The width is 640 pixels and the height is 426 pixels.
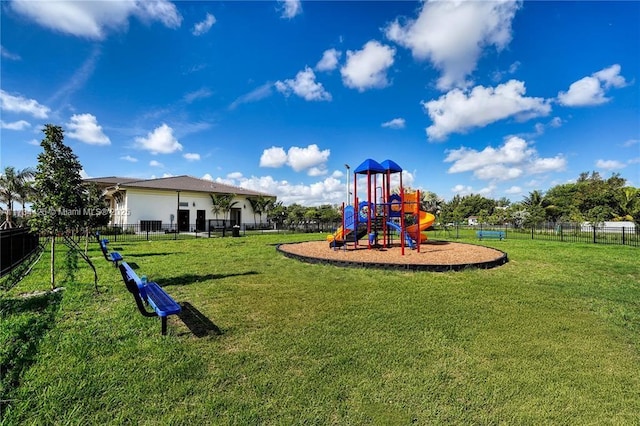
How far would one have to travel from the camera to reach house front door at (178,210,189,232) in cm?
3155

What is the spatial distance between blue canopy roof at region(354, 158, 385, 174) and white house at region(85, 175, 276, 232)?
16429 millimetres

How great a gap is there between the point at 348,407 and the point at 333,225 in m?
28.8

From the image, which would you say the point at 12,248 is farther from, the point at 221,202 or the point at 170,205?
the point at 221,202

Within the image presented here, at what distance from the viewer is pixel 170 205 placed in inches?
1200

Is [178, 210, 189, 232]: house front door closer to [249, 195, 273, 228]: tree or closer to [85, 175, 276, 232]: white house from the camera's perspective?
[85, 175, 276, 232]: white house

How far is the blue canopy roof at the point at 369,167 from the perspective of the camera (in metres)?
12.8

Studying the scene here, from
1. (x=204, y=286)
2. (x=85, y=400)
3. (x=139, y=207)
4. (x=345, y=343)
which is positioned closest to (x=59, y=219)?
(x=204, y=286)

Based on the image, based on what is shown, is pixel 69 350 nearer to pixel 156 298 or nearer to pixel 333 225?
pixel 156 298

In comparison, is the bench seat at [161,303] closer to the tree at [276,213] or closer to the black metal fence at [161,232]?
the black metal fence at [161,232]

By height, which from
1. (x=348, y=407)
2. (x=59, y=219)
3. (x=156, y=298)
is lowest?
(x=348, y=407)

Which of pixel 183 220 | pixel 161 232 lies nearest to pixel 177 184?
pixel 183 220

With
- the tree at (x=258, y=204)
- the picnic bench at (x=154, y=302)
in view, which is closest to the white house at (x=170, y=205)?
the tree at (x=258, y=204)

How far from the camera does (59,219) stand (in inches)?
245

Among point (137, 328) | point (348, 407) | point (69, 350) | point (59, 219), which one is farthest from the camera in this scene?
point (59, 219)
